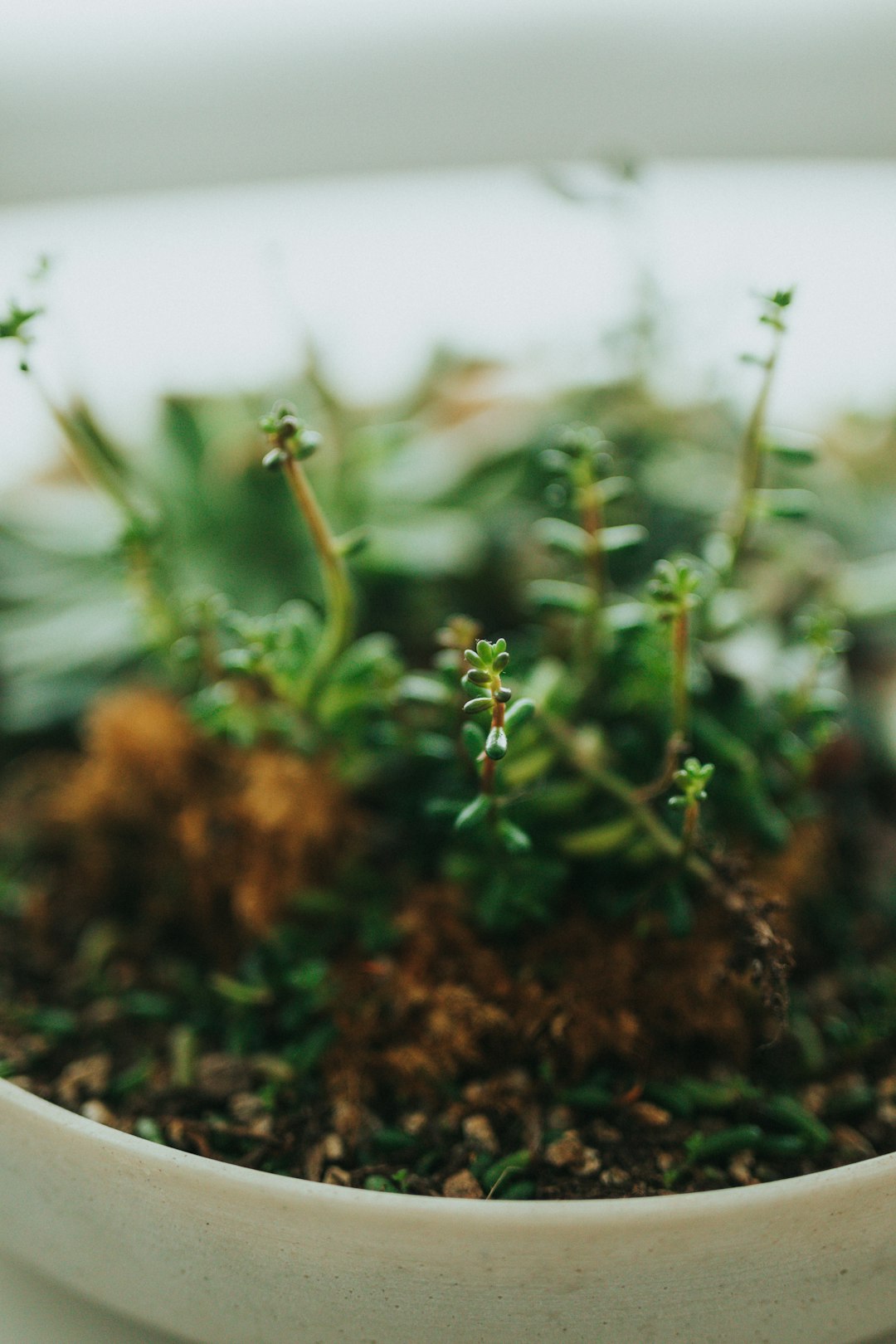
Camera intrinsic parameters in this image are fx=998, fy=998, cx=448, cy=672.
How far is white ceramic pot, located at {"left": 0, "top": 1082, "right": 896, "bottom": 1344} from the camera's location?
1.57 feet

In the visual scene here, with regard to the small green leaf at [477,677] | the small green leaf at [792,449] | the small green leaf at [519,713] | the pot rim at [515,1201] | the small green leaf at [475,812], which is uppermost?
the small green leaf at [792,449]

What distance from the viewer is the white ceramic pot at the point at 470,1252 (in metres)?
0.48

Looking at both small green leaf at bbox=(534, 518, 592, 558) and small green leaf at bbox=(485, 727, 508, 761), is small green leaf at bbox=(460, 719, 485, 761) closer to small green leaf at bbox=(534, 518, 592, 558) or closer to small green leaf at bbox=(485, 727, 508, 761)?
small green leaf at bbox=(485, 727, 508, 761)

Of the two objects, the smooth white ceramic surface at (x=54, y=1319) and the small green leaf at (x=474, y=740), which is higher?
the small green leaf at (x=474, y=740)

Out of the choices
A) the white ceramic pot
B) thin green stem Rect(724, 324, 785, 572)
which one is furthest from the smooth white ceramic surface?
thin green stem Rect(724, 324, 785, 572)

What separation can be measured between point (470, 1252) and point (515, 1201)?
0.03 metres

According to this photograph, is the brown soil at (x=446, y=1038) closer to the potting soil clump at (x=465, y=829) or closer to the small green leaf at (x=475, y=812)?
the potting soil clump at (x=465, y=829)

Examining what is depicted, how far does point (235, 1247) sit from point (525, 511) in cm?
65

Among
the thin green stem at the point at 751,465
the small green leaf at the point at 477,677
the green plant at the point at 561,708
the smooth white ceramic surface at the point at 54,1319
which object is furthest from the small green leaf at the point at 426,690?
the smooth white ceramic surface at the point at 54,1319

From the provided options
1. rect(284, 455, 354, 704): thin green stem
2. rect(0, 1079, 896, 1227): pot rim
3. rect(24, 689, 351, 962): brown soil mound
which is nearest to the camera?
rect(0, 1079, 896, 1227): pot rim

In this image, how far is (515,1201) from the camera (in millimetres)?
489

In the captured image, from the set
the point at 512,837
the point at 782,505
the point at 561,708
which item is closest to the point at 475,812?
the point at 512,837

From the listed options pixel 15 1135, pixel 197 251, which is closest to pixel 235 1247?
pixel 15 1135

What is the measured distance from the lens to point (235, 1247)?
50 centimetres
